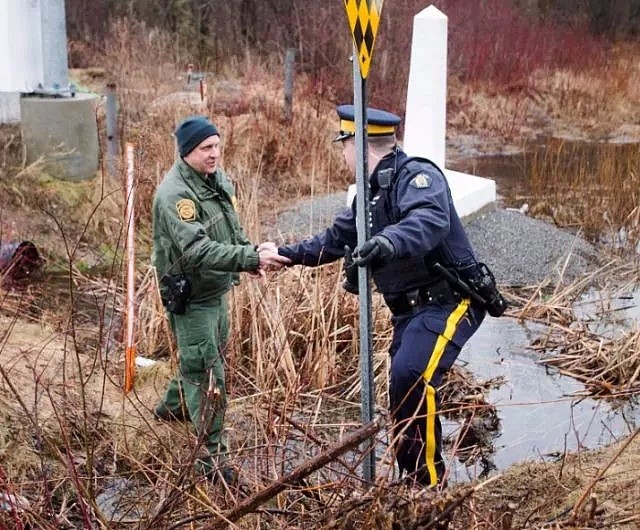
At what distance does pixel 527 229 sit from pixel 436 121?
157 centimetres

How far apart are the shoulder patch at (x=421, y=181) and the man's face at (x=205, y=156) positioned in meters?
1.03

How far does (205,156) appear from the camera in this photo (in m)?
4.14

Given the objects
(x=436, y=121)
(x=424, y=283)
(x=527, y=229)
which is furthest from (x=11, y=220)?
(x=424, y=283)

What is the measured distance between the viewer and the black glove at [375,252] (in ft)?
10.1

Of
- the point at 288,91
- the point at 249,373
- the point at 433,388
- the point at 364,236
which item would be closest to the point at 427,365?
the point at 433,388

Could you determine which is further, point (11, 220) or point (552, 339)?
point (11, 220)

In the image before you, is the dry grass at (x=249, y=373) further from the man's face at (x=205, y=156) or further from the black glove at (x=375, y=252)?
the black glove at (x=375, y=252)

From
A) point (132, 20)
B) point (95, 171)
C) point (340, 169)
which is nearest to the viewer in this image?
point (95, 171)

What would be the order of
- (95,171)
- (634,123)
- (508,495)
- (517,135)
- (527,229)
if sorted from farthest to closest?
(634,123) → (517,135) → (95,171) → (527,229) → (508,495)

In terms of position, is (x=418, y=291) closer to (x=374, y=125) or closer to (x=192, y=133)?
(x=374, y=125)

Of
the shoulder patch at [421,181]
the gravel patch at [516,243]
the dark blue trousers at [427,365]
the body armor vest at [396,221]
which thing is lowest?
the gravel patch at [516,243]

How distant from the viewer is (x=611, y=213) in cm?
905

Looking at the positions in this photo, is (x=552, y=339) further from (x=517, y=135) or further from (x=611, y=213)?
(x=517, y=135)

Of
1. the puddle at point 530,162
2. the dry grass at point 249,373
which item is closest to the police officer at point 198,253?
the dry grass at point 249,373
